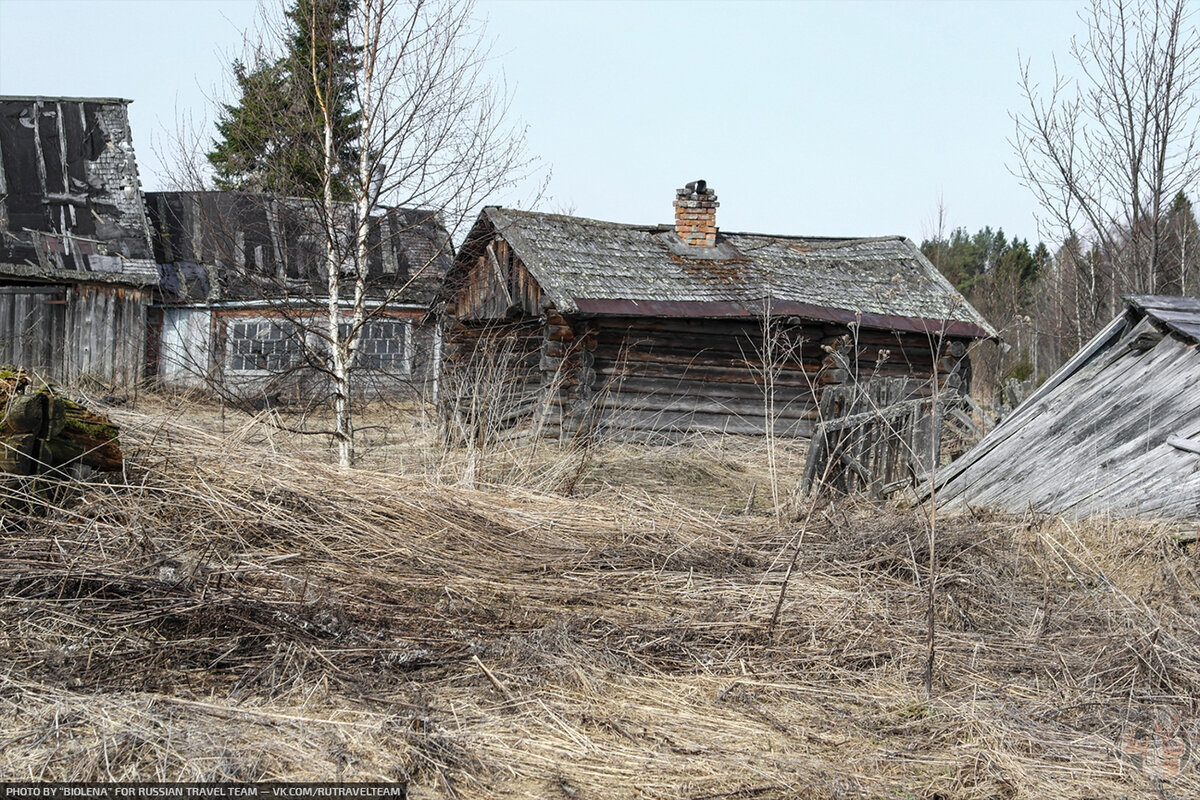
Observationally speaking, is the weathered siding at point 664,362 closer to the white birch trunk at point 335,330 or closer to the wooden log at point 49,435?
the white birch trunk at point 335,330

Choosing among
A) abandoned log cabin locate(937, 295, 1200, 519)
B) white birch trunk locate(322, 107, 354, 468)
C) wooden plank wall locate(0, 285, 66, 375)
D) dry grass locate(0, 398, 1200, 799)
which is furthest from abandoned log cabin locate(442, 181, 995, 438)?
wooden plank wall locate(0, 285, 66, 375)

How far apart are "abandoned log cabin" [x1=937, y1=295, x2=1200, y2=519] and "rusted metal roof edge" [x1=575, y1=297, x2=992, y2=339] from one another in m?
4.99

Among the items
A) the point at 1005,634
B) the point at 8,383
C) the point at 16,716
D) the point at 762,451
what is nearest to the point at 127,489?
the point at 8,383

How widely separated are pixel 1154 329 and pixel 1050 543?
7.89 ft

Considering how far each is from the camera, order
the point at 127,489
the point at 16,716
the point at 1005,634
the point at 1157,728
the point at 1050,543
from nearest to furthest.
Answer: the point at 16,716 < the point at 1157,728 < the point at 1005,634 < the point at 127,489 < the point at 1050,543

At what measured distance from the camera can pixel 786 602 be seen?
4664mm

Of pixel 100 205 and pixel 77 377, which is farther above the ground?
pixel 100 205

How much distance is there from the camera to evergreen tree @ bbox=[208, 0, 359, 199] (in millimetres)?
8094

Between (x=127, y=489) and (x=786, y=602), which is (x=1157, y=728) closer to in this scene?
(x=786, y=602)

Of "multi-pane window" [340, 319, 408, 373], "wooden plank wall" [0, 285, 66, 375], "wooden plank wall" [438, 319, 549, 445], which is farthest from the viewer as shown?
"multi-pane window" [340, 319, 408, 373]

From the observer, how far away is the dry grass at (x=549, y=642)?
2963 mm

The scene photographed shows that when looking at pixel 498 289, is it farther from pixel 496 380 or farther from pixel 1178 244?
pixel 1178 244

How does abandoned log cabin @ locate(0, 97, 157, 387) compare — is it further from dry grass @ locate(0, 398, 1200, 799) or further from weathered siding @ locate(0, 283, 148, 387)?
dry grass @ locate(0, 398, 1200, 799)

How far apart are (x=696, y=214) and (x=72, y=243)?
1146 centimetres
